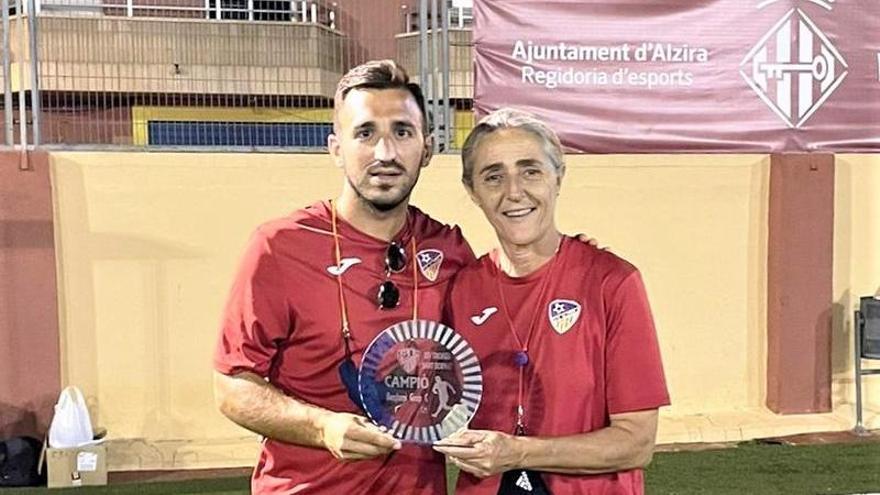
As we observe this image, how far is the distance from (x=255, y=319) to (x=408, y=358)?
0.97 feet

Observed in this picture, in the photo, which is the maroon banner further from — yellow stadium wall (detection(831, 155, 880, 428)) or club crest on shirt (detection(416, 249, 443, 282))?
club crest on shirt (detection(416, 249, 443, 282))

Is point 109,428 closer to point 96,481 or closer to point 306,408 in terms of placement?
point 96,481

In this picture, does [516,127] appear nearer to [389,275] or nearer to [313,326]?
[389,275]

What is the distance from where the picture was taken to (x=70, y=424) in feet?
15.9

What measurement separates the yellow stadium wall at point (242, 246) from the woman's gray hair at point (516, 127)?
3.79 metres

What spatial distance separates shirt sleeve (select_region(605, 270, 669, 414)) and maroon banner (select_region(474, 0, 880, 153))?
13.0 feet

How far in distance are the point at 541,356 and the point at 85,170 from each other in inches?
165

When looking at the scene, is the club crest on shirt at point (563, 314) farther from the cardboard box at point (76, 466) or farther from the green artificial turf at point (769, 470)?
the cardboard box at point (76, 466)

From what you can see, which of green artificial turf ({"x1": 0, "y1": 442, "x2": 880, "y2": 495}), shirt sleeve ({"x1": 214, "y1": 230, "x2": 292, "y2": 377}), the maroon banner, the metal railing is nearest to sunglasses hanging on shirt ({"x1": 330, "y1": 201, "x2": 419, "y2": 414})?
shirt sleeve ({"x1": 214, "y1": 230, "x2": 292, "y2": 377})

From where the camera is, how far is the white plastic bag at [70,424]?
4820 mm

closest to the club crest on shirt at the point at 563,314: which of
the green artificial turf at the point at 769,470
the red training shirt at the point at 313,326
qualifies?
the red training shirt at the point at 313,326

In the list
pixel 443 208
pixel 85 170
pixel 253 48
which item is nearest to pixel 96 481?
pixel 85 170

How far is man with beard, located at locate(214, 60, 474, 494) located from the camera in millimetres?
1728

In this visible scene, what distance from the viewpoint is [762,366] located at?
5.97m
